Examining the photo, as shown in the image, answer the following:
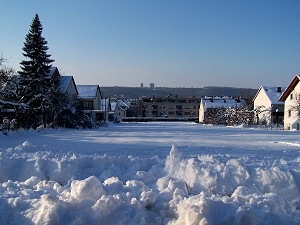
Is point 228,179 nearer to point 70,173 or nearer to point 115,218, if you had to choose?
point 115,218

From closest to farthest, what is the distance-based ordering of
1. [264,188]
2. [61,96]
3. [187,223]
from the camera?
[187,223]
[264,188]
[61,96]

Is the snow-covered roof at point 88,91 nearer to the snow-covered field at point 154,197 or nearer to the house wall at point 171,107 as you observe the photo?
the snow-covered field at point 154,197

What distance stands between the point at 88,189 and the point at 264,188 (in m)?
3.99

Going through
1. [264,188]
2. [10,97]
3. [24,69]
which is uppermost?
[24,69]

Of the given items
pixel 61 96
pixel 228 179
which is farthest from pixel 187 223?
pixel 61 96

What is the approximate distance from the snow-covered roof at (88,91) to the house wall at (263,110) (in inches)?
1152

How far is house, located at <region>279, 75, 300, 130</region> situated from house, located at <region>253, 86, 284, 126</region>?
743 cm

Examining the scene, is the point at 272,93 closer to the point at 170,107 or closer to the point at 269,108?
the point at 269,108

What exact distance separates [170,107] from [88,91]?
80.5 metres

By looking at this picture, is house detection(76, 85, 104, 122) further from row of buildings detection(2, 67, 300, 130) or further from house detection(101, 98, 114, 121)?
house detection(101, 98, 114, 121)

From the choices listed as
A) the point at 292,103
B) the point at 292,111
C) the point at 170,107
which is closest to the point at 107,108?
the point at 292,103

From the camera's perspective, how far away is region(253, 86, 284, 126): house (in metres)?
58.0

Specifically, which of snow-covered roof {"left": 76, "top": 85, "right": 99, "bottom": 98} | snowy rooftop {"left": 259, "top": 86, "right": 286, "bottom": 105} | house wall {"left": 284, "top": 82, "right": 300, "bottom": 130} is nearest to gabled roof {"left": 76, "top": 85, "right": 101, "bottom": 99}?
snow-covered roof {"left": 76, "top": 85, "right": 99, "bottom": 98}

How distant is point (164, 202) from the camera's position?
6125 millimetres
